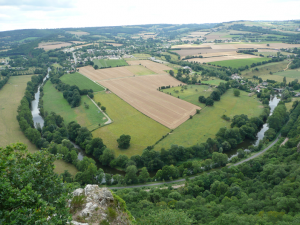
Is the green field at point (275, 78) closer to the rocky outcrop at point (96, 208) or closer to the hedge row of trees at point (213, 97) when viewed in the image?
the hedge row of trees at point (213, 97)

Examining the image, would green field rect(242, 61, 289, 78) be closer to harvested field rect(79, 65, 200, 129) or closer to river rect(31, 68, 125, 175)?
harvested field rect(79, 65, 200, 129)

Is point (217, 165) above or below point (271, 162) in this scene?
below

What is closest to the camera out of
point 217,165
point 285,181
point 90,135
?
point 285,181

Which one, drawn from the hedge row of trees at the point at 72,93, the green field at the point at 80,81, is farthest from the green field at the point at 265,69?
the hedge row of trees at the point at 72,93

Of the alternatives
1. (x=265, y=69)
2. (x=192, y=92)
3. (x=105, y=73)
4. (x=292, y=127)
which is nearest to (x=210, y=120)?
(x=292, y=127)

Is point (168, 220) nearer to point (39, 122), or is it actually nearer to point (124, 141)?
point (124, 141)

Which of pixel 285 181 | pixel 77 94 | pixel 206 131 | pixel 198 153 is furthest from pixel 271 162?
pixel 77 94

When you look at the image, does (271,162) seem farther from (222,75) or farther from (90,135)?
(222,75)

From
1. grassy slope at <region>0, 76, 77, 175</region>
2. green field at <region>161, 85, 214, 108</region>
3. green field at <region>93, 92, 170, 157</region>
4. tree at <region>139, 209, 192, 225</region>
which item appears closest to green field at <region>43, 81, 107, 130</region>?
green field at <region>93, 92, 170, 157</region>
